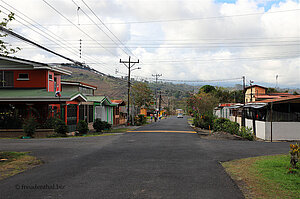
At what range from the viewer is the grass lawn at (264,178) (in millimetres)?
7500

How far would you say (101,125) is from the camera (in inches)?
1141

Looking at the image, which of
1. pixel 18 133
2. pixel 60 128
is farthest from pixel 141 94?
pixel 18 133

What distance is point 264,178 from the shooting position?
9.02 metres

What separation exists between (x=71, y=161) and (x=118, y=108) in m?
32.9

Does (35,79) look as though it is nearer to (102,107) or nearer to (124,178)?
(102,107)

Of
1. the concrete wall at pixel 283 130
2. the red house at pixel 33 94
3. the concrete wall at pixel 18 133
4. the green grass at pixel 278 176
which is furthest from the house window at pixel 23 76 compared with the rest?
the green grass at pixel 278 176

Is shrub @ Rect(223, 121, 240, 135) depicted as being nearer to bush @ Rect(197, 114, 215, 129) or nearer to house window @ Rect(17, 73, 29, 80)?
bush @ Rect(197, 114, 215, 129)

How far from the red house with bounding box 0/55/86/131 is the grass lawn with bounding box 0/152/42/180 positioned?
1174 centimetres

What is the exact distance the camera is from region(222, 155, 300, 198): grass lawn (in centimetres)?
750

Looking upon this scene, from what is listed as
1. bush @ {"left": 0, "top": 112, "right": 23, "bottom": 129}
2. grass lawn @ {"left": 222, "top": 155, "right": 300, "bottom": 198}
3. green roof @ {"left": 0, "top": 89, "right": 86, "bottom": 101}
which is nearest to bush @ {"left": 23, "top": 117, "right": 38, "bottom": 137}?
Result: bush @ {"left": 0, "top": 112, "right": 23, "bottom": 129}

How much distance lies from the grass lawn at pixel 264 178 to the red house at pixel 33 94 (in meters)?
17.6

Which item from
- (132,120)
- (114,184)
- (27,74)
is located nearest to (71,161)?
(114,184)

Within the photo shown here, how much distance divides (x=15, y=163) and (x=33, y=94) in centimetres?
1526

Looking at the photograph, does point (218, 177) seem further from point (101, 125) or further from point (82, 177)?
point (101, 125)
